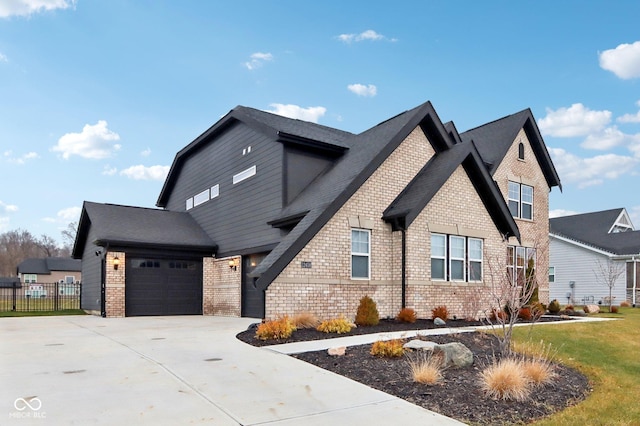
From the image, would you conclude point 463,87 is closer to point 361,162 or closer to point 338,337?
point 361,162

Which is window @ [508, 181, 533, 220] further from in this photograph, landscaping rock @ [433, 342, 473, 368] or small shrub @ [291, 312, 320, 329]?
landscaping rock @ [433, 342, 473, 368]

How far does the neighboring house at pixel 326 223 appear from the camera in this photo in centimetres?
1531

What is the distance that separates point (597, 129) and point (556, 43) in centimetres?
1649

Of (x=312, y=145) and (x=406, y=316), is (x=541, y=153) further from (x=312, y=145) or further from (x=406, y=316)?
(x=406, y=316)

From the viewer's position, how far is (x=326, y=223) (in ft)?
49.2

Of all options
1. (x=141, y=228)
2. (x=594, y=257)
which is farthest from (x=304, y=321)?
(x=594, y=257)

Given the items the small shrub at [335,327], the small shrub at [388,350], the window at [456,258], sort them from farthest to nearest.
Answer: the window at [456,258] → the small shrub at [335,327] → the small shrub at [388,350]

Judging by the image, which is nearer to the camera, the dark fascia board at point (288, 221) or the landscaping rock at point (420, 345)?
the landscaping rock at point (420, 345)

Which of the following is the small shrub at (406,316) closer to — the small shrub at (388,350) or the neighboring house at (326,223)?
the neighboring house at (326,223)

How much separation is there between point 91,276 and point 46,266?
51307 millimetres

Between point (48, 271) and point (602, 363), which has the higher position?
point (602, 363)

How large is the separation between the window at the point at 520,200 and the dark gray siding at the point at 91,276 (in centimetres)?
1956

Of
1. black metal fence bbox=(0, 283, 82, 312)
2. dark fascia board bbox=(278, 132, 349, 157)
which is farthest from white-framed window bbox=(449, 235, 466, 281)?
black metal fence bbox=(0, 283, 82, 312)

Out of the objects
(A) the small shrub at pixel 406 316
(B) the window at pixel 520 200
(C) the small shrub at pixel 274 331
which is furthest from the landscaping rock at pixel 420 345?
(B) the window at pixel 520 200
